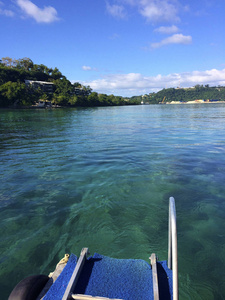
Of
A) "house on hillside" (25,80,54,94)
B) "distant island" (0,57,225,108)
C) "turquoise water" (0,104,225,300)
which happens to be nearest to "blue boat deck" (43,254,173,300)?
"turquoise water" (0,104,225,300)

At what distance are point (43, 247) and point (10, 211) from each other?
1822mm

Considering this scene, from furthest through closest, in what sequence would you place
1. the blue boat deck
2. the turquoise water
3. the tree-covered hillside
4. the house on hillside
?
the house on hillside
the tree-covered hillside
the turquoise water
the blue boat deck

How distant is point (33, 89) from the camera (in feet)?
309

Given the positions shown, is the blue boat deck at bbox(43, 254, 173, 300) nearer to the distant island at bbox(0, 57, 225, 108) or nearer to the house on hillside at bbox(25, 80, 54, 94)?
the distant island at bbox(0, 57, 225, 108)

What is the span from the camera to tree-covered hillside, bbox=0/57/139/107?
75812 millimetres

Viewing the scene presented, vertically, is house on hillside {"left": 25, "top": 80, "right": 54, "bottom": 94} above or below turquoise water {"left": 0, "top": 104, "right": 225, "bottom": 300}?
above

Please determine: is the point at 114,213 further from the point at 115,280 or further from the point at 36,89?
the point at 36,89

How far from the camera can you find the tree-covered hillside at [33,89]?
2985 inches

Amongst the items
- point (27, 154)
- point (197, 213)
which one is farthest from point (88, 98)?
point (197, 213)

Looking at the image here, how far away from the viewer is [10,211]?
5176mm

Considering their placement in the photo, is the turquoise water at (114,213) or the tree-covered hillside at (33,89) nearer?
the turquoise water at (114,213)

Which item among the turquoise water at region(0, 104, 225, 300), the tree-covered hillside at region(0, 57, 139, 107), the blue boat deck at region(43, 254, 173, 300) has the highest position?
the tree-covered hillside at region(0, 57, 139, 107)

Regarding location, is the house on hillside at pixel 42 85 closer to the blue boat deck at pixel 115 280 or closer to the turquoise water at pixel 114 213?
the turquoise water at pixel 114 213

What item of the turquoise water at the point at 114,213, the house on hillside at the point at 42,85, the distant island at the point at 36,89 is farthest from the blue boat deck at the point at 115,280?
the house on hillside at the point at 42,85
